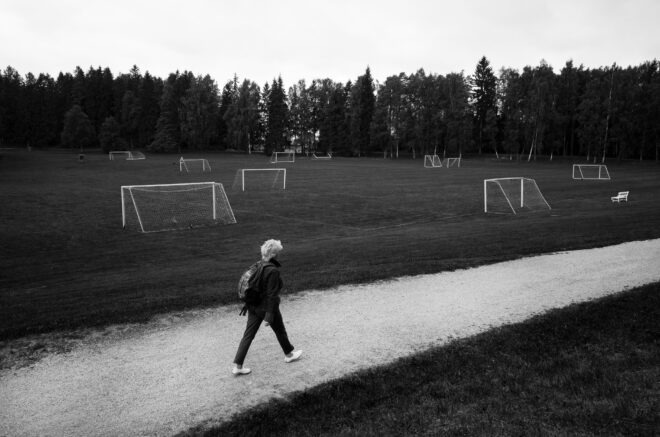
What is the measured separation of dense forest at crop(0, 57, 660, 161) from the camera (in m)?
84.4

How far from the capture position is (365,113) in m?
111

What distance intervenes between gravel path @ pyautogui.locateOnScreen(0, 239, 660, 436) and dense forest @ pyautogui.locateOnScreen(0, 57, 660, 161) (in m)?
81.9

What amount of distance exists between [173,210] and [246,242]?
952cm

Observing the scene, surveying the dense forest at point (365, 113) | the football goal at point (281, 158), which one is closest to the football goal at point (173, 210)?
the football goal at point (281, 158)

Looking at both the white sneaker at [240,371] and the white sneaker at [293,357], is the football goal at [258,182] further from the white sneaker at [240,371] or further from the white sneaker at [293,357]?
the white sneaker at [240,371]

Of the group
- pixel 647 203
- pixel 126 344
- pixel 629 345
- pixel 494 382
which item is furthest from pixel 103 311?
pixel 647 203

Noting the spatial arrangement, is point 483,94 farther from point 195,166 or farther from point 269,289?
point 269,289

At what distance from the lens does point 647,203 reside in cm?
3080

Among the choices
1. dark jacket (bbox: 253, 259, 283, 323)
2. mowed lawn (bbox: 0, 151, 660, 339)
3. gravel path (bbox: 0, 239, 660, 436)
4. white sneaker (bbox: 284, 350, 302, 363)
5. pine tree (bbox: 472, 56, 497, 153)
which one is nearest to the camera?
gravel path (bbox: 0, 239, 660, 436)

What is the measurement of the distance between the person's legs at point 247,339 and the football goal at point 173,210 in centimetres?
1731

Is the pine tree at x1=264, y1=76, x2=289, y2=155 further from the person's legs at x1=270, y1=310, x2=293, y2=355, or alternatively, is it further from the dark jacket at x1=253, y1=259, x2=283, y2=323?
the dark jacket at x1=253, y1=259, x2=283, y2=323

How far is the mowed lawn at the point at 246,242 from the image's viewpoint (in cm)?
1160

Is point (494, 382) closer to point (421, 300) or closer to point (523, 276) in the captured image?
point (421, 300)

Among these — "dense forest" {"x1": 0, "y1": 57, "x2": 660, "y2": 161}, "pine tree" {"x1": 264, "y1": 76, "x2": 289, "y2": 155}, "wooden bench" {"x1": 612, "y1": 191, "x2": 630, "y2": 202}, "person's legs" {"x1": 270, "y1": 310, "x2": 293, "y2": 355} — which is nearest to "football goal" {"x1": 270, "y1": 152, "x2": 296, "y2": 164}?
"pine tree" {"x1": 264, "y1": 76, "x2": 289, "y2": 155}
